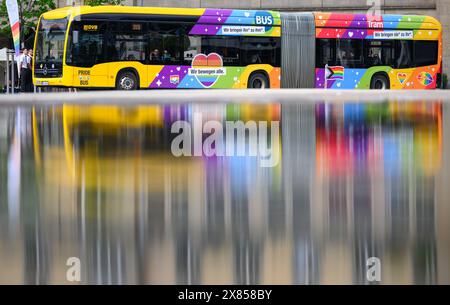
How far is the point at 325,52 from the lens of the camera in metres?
43.7

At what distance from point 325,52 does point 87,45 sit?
9.97 m

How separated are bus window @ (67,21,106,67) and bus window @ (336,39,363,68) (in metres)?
9.91

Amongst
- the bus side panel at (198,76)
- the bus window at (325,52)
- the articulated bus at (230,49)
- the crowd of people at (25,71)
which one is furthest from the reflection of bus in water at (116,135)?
the bus window at (325,52)

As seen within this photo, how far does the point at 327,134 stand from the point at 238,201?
6.93 meters

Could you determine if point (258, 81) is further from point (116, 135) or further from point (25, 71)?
point (116, 135)

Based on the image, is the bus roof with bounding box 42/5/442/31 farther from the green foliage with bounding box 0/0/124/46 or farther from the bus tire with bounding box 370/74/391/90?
the green foliage with bounding box 0/0/124/46

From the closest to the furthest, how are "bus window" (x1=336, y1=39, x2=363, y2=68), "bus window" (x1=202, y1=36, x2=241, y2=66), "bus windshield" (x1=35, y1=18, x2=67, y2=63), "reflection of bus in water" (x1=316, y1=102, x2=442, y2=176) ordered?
"reflection of bus in water" (x1=316, y1=102, x2=442, y2=176) < "bus windshield" (x1=35, y1=18, x2=67, y2=63) < "bus window" (x1=202, y1=36, x2=241, y2=66) < "bus window" (x1=336, y1=39, x2=363, y2=68)

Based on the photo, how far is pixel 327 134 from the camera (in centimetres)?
1505

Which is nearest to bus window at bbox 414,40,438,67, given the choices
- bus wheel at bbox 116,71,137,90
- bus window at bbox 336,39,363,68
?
bus window at bbox 336,39,363,68

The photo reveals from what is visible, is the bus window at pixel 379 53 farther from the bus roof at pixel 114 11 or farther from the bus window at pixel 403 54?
the bus roof at pixel 114 11

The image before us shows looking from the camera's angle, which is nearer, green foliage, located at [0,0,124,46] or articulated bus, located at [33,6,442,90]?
articulated bus, located at [33,6,442,90]

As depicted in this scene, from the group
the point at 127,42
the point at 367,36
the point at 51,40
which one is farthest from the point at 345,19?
the point at 51,40

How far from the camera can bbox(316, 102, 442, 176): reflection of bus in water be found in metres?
10.9

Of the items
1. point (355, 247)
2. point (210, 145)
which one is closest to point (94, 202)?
point (355, 247)
